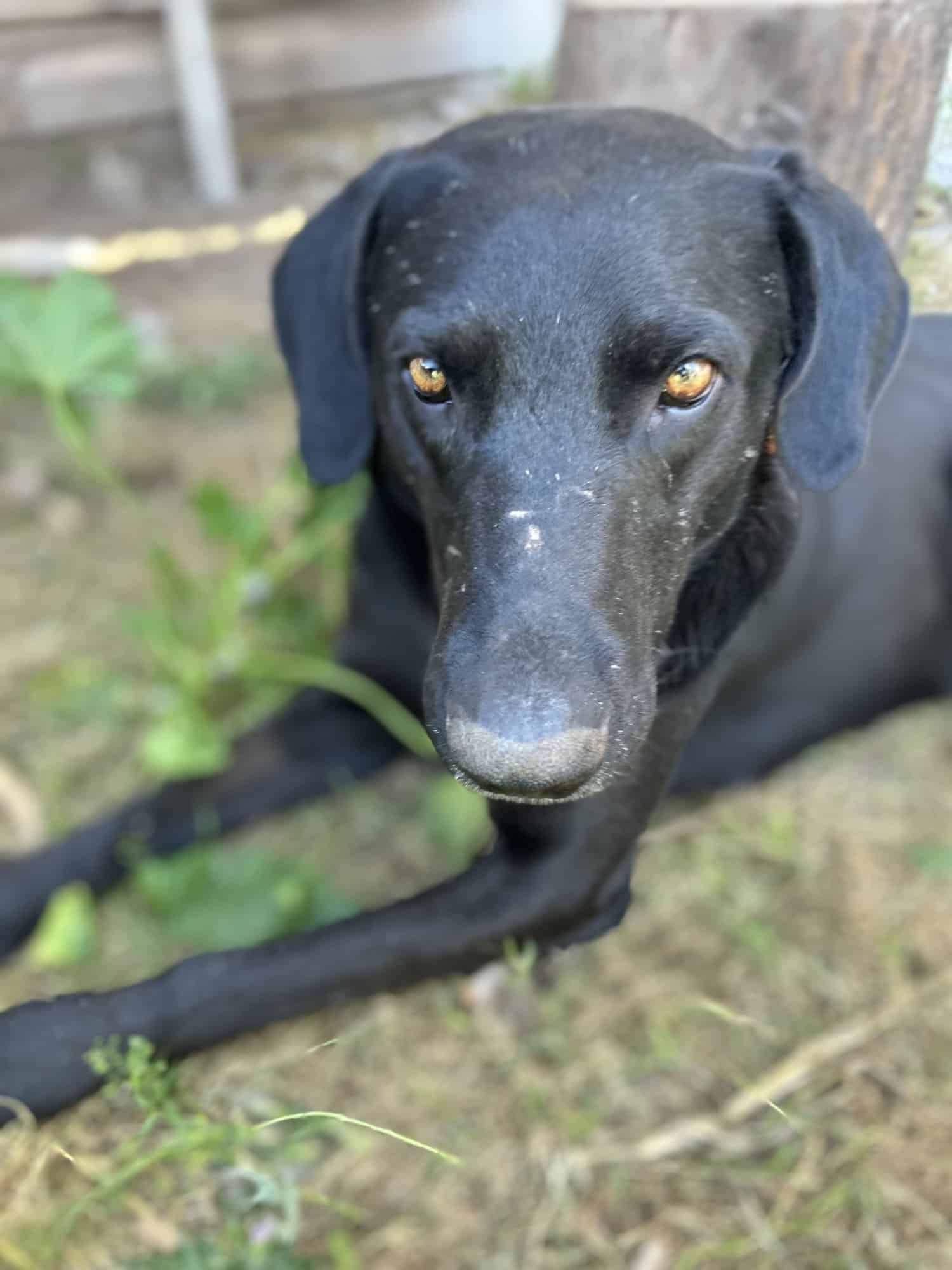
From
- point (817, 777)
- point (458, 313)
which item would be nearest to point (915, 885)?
point (817, 777)

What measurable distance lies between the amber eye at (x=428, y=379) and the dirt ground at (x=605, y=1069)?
2.74 ft

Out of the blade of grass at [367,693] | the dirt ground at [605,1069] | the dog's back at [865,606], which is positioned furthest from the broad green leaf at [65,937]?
the dog's back at [865,606]

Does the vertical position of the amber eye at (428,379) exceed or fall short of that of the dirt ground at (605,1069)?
it exceeds it

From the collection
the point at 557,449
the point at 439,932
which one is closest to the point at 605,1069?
the point at 439,932

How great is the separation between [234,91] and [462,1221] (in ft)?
13.2

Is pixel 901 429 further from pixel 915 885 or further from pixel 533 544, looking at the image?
pixel 533 544

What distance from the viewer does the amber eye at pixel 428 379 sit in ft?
4.68

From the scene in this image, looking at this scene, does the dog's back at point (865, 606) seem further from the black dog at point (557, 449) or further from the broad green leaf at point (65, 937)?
the broad green leaf at point (65, 937)

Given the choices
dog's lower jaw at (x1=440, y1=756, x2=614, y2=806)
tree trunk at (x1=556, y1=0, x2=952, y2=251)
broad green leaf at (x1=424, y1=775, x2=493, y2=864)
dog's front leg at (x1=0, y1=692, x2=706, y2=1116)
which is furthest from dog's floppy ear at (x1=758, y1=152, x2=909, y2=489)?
broad green leaf at (x1=424, y1=775, x2=493, y2=864)

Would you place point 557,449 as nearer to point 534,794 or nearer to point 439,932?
point 534,794

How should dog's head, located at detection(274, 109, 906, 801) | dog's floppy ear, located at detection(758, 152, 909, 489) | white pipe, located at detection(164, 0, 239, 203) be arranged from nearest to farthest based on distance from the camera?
dog's head, located at detection(274, 109, 906, 801), dog's floppy ear, located at detection(758, 152, 909, 489), white pipe, located at detection(164, 0, 239, 203)

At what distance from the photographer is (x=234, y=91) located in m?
4.25

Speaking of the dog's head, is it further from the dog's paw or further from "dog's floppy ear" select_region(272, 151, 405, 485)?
the dog's paw

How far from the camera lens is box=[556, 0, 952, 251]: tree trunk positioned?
5.35 feet
